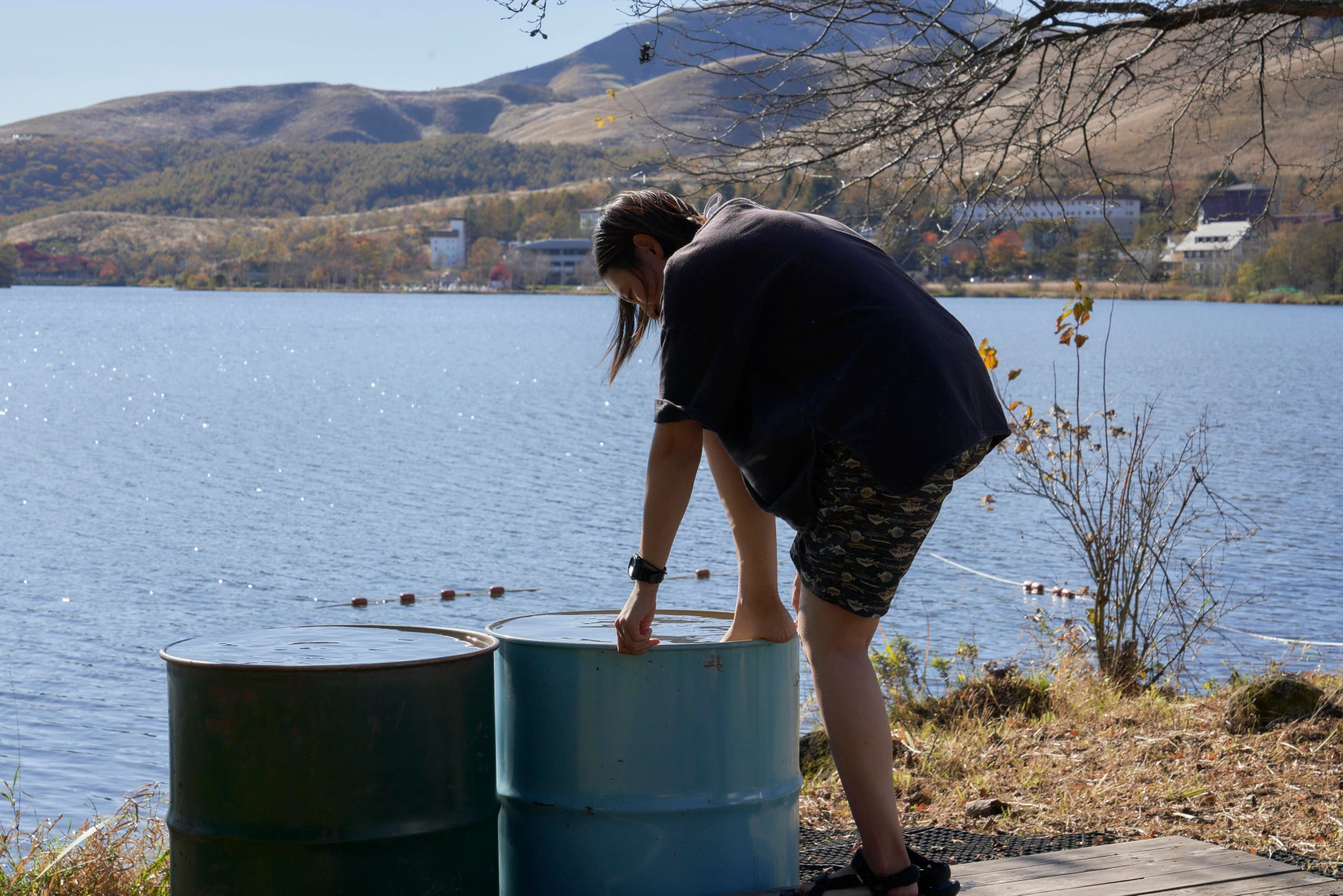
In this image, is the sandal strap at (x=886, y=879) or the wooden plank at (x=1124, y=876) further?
the wooden plank at (x=1124, y=876)

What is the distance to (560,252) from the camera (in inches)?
5763

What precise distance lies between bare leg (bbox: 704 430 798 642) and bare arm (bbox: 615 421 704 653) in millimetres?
166

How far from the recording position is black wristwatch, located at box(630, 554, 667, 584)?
105 inches

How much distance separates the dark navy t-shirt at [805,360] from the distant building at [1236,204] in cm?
429

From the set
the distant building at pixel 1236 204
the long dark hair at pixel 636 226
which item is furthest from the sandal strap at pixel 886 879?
the distant building at pixel 1236 204

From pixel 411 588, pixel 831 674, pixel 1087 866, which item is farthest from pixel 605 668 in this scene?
pixel 411 588

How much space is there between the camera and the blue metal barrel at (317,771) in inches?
98.5

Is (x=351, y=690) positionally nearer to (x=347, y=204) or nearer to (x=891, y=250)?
(x=891, y=250)

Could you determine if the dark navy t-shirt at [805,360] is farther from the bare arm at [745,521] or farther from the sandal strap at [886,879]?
the sandal strap at [886,879]

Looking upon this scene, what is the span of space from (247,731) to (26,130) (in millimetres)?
226630

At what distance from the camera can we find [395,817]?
8.46ft

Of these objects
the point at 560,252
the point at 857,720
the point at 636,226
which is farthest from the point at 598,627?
the point at 560,252

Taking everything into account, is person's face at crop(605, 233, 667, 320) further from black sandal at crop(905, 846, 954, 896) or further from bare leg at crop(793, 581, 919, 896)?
black sandal at crop(905, 846, 954, 896)

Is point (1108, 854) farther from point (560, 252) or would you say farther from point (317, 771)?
point (560, 252)
